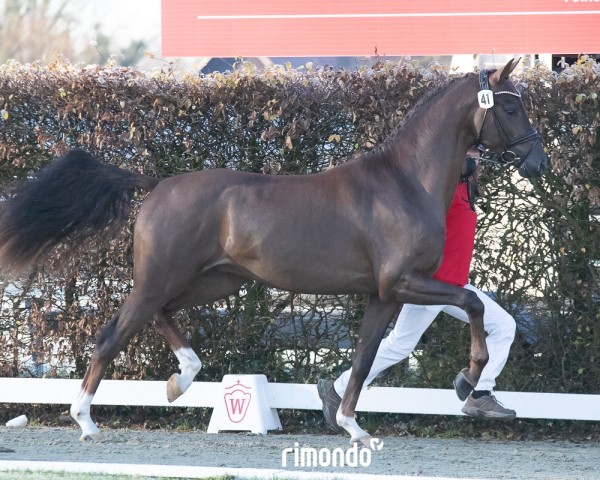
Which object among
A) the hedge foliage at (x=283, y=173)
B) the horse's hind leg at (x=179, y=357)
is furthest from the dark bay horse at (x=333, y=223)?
the hedge foliage at (x=283, y=173)

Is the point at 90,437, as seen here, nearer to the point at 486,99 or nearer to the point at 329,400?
the point at 329,400

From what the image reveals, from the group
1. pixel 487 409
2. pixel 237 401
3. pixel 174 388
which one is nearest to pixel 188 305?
pixel 174 388

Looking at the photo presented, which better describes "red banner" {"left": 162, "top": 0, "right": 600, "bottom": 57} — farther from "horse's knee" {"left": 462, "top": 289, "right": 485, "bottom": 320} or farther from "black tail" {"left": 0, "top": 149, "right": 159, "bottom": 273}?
"horse's knee" {"left": 462, "top": 289, "right": 485, "bottom": 320}

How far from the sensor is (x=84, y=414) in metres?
6.16

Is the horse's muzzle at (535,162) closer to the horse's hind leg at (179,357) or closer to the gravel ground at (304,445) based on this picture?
the gravel ground at (304,445)

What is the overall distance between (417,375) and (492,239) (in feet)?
3.56

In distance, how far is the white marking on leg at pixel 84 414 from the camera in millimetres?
6133

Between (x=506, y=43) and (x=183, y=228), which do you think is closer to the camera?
(x=183, y=228)

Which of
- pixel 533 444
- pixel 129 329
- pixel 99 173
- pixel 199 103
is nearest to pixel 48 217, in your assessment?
pixel 99 173

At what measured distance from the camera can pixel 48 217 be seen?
629cm

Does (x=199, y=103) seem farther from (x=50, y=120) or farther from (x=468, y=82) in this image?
(x=468, y=82)

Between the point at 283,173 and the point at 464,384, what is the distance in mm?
1905

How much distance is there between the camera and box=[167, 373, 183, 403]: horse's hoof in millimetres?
6367

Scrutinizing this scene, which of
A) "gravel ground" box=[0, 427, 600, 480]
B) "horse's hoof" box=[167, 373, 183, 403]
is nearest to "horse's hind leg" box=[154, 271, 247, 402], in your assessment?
"horse's hoof" box=[167, 373, 183, 403]
